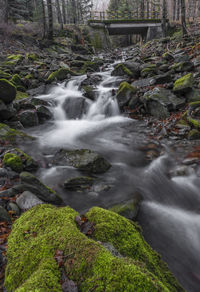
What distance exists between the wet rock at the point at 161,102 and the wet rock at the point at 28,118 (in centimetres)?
540

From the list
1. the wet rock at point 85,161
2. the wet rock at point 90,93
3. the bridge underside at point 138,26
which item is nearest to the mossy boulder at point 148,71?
the wet rock at point 90,93

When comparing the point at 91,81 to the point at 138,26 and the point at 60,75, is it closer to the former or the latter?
the point at 60,75

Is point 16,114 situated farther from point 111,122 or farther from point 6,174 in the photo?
point 6,174

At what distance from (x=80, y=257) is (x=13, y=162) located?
11.9 ft

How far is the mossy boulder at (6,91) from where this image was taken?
807 centimetres

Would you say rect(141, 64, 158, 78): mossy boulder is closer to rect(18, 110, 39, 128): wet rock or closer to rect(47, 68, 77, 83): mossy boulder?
rect(47, 68, 77, 83): mossy boulder

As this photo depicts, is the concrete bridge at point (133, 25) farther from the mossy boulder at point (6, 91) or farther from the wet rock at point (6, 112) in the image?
the wet rock at point (6, 112)

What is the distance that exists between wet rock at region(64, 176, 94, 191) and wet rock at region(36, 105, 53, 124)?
18.6 ft

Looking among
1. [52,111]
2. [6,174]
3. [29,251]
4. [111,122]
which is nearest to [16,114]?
[52,111]

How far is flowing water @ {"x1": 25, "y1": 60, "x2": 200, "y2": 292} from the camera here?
334 cm

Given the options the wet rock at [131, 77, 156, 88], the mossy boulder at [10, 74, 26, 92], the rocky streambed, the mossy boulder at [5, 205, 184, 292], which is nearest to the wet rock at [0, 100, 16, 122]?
the rocky streambed

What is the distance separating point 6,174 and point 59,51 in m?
21.9

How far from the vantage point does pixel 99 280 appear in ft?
4.99

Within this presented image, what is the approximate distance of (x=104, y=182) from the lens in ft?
16.6
